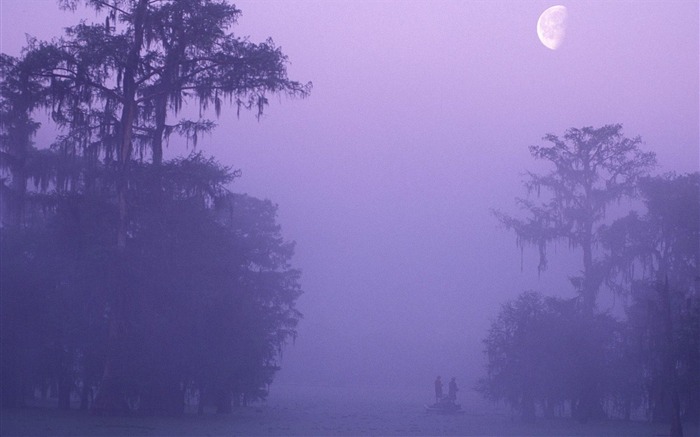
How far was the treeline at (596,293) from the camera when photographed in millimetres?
36094

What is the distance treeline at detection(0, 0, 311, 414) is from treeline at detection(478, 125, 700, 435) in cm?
1378

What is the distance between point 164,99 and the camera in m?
27.0

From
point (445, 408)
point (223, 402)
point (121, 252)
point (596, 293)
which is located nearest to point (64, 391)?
point (223, 402)

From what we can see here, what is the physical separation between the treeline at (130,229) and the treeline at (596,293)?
13.8m

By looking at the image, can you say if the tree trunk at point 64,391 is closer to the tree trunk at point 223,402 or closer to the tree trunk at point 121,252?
the tree trunk at point 121,252

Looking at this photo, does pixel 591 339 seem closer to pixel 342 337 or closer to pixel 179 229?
pixel 179 229

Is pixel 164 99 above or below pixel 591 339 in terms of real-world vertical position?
above

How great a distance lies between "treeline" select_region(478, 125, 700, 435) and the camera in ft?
118

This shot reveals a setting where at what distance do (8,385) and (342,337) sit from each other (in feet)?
369

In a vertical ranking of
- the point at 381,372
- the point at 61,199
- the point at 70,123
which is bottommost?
the point at 381,372

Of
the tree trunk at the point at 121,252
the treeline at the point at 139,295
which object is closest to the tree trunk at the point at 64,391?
the treeline at the point at 139,295

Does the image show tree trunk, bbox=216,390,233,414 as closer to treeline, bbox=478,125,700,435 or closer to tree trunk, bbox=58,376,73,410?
tree trunk, bbox=58,376,73,410

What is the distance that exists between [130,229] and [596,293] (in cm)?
2436

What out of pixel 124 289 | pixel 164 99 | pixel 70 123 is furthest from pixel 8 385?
pixel 164 99
